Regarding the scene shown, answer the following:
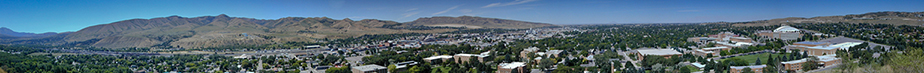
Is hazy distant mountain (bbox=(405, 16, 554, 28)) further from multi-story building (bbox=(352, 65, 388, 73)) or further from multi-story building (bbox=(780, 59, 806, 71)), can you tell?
multi-story building (bbox=(780, 59, 806, 71))

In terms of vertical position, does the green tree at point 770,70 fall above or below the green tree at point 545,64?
below

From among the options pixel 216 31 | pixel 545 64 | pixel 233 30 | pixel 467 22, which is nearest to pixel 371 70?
pixel 545 64

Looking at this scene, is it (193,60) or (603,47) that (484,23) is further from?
(193,60)

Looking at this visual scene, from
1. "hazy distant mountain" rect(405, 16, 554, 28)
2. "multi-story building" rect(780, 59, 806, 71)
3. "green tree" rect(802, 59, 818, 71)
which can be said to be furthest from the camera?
"hazy distant mountain" rect(405, 16, 554, 28)

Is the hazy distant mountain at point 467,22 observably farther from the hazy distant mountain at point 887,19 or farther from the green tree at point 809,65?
the green tree at point 809,65

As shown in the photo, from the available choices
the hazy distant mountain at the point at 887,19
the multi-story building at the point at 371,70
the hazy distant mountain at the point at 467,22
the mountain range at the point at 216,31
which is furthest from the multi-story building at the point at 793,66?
the hazy distant mountain at the point at 467,22

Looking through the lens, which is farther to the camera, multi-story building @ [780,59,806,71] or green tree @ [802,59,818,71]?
multi-story building @ [780,59,806,71]

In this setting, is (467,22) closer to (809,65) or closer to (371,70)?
(371,70)

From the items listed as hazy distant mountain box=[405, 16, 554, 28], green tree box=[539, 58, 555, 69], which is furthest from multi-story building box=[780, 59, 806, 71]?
hazy distant mountain box=[405, 16, 554, 28]

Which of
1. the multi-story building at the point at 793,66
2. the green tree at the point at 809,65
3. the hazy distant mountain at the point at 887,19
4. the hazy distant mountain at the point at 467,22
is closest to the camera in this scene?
the green tree at the point at 809,65
